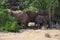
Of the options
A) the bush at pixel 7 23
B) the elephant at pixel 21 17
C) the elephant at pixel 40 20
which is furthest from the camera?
the elephant at pixel 40 20

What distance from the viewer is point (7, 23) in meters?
13.6

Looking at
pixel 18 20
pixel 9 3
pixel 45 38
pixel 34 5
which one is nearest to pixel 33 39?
pixel 45 38

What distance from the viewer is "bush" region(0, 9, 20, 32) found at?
13108 millimetres

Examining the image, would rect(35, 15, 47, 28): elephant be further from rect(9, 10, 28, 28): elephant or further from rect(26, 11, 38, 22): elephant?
rect(9, 10, 28, 28): elephant

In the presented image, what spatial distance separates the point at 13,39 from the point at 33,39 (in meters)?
0.91

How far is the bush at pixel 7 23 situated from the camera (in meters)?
13.1

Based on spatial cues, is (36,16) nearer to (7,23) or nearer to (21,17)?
(21,17)

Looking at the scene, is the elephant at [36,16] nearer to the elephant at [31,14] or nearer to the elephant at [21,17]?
the elephant at [31,14]

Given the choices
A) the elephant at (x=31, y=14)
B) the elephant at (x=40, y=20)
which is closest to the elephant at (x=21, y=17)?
the elephant at (x=31, y=14)

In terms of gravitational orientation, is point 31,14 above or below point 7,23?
above

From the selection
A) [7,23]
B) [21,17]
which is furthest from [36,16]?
[7,23]

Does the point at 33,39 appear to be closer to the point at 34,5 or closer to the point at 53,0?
the point at 53,0

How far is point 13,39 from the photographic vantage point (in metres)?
10.0

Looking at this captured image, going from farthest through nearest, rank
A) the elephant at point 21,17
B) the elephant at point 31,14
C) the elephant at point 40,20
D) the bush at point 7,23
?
the elephant at point 31,14 < the elephant at point 40,20 < the elephant at point 21,17 < the bush at point 7,23
